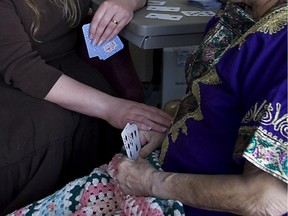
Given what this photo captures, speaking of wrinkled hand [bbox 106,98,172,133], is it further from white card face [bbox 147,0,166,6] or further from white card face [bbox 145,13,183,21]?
white card face [bbox 147,0,166,6]

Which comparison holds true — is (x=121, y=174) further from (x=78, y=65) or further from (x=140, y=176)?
(x=78, y=65)

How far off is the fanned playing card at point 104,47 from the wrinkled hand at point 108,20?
0.05 feet

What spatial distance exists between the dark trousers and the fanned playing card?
0.21 m

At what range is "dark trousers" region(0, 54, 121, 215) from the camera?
1.25m

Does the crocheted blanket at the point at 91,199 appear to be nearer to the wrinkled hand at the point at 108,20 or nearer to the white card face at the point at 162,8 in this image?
the wrinkled hand at the point at 108,20

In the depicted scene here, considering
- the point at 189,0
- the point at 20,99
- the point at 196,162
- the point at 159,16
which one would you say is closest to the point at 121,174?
the point at 196,162

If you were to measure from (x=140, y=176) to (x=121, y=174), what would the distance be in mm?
70

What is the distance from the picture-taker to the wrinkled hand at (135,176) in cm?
97

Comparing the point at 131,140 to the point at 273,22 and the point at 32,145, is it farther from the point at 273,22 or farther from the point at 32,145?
the point at 273,22

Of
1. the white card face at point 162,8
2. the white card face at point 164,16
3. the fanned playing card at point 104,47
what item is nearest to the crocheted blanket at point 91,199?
the fanned playing card at point 104,47

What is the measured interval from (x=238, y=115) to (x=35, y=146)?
0.65 metres

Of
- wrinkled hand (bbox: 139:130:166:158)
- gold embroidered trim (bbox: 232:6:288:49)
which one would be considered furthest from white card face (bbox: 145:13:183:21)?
gold embroidered trim (bbox: 232:6:288:49)

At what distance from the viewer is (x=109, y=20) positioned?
144 cm

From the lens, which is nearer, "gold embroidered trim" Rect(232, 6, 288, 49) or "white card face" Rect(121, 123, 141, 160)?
"gold embroidered trim" Rect(232, 6, 288, 49)
